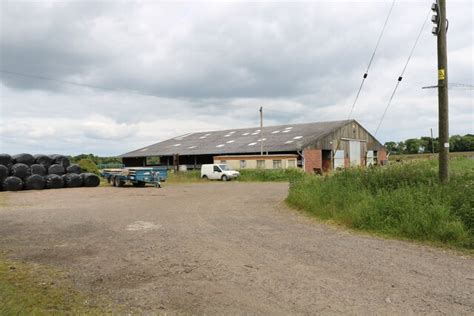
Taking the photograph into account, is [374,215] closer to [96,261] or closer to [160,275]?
[160,275]

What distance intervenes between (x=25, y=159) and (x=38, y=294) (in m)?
27.1

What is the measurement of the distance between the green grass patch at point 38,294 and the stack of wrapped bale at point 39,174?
23.3 meters

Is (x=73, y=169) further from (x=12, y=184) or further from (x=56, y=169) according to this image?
(x=12, y=184)

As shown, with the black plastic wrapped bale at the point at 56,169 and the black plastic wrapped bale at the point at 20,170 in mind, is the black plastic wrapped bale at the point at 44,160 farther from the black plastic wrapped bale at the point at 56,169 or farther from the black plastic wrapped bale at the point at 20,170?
the black plastic wrapped bale at the point at 20,170

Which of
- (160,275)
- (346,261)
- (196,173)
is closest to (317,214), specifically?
(346,261)

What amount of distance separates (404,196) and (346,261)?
12.0 feet

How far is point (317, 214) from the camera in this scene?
38.5 ft

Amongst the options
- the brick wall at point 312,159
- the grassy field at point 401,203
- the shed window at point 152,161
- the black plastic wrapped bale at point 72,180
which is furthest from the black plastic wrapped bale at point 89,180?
the shed window at point 152,161

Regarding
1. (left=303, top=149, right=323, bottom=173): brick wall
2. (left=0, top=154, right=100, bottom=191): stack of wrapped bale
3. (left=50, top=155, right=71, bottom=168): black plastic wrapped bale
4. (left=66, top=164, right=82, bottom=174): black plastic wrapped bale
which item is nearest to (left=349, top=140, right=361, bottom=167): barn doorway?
(left=303, top=149, right=323, bottom=173): brick wall

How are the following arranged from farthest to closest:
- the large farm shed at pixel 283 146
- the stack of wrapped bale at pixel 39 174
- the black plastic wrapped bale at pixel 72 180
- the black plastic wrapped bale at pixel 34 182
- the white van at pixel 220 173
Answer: the large farm shed at pixel 283 146 → the white van at pixel 220 173 → the black plastic wrapped bale at pixel 72 180 → the black plastic wrapped bale at pixel 34 182 → the stack of wrapped bale at pixel 39 174

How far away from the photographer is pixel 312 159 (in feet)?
135

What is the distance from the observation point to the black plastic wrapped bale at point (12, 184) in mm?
26219

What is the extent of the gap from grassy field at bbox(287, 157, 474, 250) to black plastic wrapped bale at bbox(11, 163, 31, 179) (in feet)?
73.2

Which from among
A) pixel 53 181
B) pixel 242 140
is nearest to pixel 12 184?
pixel 53 181
